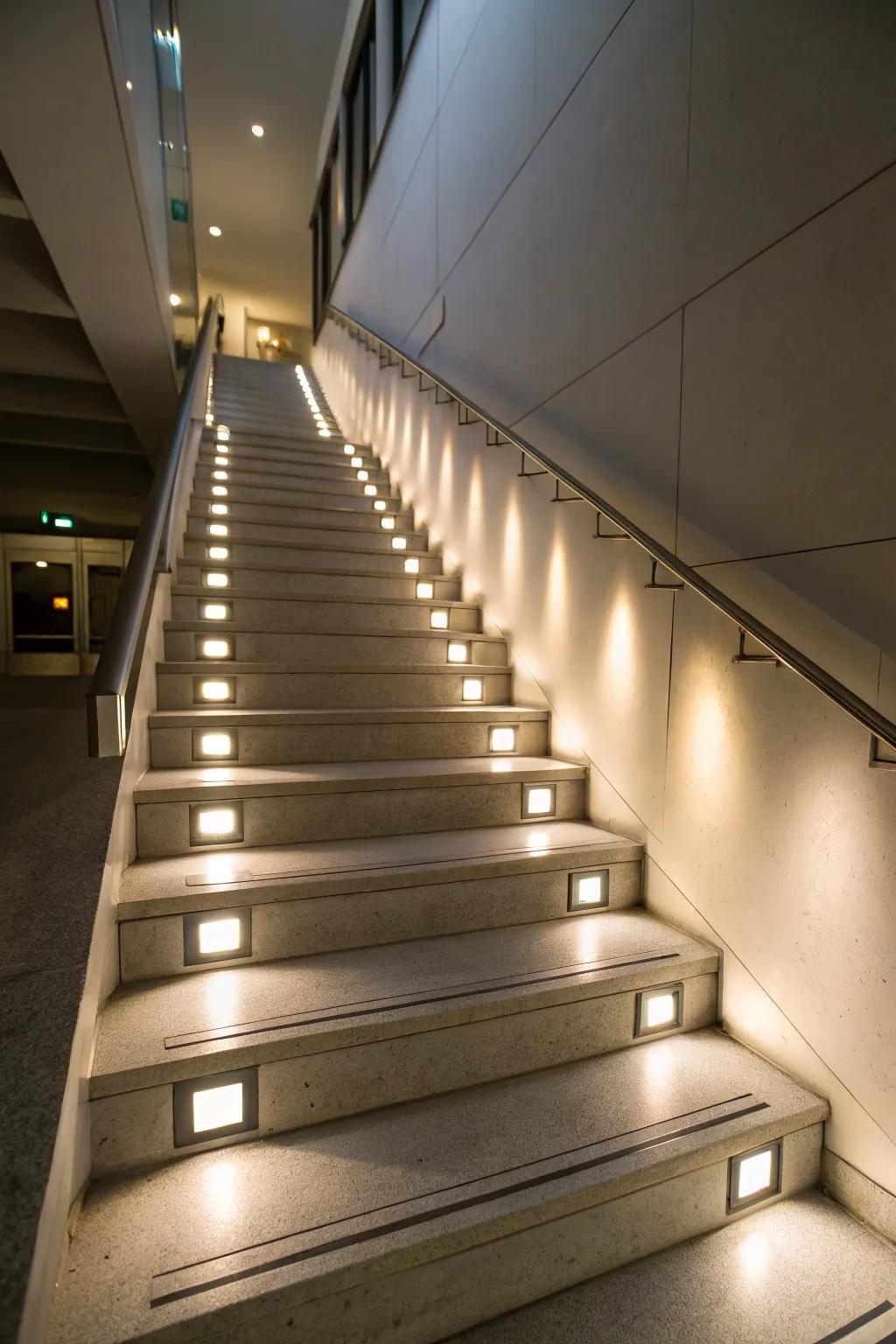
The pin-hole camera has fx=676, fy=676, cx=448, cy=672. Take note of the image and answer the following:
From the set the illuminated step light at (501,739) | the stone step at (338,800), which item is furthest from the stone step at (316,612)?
the stone step at (338,800)

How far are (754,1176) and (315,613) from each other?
2684 millimetres

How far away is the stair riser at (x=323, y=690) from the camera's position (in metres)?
2.70

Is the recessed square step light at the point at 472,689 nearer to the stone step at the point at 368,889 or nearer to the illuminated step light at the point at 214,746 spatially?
the stone step at the point at 368,889

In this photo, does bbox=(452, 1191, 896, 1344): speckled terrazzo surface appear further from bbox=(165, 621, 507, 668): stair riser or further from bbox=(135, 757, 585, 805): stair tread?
bbox=(165, 621, 507, 668): stair riser

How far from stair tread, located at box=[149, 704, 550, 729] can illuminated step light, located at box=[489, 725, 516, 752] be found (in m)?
0.05

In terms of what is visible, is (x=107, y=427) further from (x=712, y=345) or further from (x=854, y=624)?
(x=854, y=624)

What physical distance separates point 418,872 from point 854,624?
4.24 feet

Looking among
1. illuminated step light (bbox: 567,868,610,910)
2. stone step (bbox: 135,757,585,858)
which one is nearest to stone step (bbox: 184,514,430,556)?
stone step (bbox: 135,757,585,858)

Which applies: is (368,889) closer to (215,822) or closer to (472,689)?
(215,822)

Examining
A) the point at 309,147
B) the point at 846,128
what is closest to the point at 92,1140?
the point at 846,128

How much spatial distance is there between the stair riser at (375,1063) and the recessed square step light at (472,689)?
161cm

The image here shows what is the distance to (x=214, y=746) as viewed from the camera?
247 cm

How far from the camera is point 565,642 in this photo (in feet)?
9.46

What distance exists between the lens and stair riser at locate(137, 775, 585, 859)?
2.07 metres
